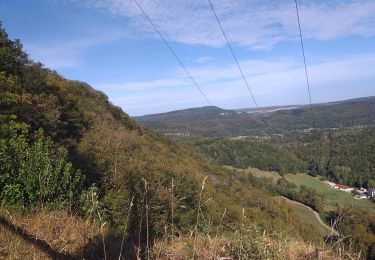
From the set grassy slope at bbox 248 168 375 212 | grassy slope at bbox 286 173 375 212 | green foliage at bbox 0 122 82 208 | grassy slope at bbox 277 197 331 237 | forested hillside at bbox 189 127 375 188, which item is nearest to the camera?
green foliage at bbox 0 122 82 208

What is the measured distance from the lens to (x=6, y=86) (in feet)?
66.9

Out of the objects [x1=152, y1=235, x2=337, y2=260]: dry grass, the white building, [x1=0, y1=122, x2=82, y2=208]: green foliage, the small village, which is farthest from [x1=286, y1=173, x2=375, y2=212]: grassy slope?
[x1=152, y1=235, x2=337, y2=260]: dry grass

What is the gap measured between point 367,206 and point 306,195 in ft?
50.0

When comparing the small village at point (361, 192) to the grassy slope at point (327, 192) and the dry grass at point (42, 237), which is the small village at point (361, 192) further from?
the dry grass at point (42, 237)

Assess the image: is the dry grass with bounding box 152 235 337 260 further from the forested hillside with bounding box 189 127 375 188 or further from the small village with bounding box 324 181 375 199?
the forested hillside with bounding box 189 127 375 188

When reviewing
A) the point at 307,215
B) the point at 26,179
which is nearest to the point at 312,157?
the point at 307,215

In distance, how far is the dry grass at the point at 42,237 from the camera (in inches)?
125

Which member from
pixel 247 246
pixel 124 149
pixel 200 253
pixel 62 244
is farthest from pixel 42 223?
pixel 124 149

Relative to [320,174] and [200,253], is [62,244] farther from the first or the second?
[320,174]

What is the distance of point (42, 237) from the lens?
12.0 ft

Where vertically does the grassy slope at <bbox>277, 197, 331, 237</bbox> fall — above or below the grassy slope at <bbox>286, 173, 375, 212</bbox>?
above

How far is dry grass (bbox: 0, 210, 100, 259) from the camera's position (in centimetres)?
317

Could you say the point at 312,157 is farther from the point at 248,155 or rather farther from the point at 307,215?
the point at 307,215

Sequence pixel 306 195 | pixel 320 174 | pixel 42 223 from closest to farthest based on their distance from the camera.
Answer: pixel 42 223 < pixel 306 195 < pixel 320 174
